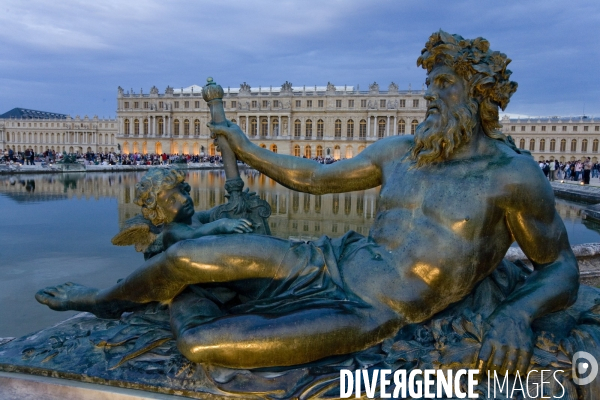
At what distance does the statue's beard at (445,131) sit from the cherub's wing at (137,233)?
1.16 m

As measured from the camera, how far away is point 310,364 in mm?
1454

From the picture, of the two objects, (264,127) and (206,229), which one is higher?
(264,127)

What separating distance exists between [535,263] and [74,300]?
5.66 ft

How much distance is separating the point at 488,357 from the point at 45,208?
835 cm

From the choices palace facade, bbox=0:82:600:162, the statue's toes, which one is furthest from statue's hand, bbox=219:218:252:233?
palace facade, bbox=0:82:600:162

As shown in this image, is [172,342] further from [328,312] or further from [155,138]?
[155,138]

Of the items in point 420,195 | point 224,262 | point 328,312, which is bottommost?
point 328,312

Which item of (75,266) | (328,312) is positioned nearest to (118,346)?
(328,312)

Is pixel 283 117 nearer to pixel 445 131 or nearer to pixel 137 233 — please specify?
pixel 137 233

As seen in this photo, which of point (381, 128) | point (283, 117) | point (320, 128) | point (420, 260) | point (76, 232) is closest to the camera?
point (420, 260)

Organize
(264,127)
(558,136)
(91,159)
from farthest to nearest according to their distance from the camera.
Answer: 1. (264,127)
2. (558,136)
3. (91,159)

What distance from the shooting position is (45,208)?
8.13m

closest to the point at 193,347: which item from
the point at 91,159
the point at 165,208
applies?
the point at 165,208

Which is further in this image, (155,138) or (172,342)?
(155,138)
